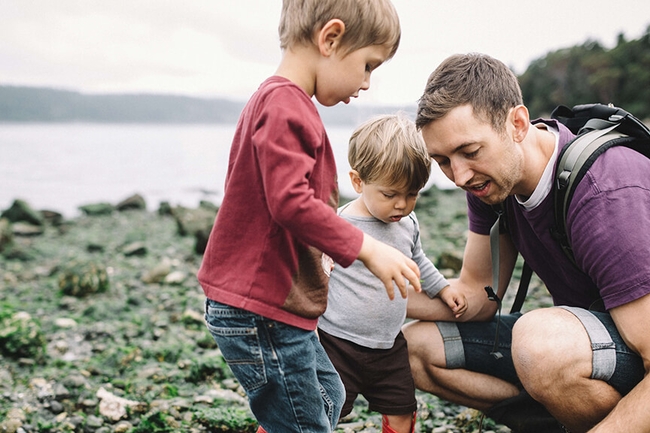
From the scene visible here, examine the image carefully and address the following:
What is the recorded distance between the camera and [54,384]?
A: 405 cm

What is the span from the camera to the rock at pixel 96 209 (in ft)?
55.4

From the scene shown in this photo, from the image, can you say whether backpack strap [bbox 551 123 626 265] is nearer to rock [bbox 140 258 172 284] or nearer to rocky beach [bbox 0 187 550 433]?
rocky beach [bbox 0 187 550 433]

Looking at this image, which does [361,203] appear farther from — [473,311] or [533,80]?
[533,80]

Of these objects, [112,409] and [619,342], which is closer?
[619,342]

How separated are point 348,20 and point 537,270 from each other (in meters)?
1.84

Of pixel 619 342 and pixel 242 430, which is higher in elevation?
pixel 619 342

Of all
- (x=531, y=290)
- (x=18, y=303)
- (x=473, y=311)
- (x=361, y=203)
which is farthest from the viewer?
(x=18, y=303)

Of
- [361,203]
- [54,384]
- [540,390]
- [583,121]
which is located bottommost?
[54,384]

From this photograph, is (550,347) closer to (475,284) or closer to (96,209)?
(475,284)

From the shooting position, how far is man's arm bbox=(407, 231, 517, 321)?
354cm

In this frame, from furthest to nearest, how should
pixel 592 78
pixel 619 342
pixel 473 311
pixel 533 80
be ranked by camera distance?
pixel 533 80
pixel 592 78
pixel 473 311
pixel 619 342

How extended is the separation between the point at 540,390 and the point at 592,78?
5149 centimetres

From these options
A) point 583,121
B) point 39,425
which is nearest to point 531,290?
point 583,121

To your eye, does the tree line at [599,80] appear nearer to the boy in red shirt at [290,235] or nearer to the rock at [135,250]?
the rock at [135,250]
